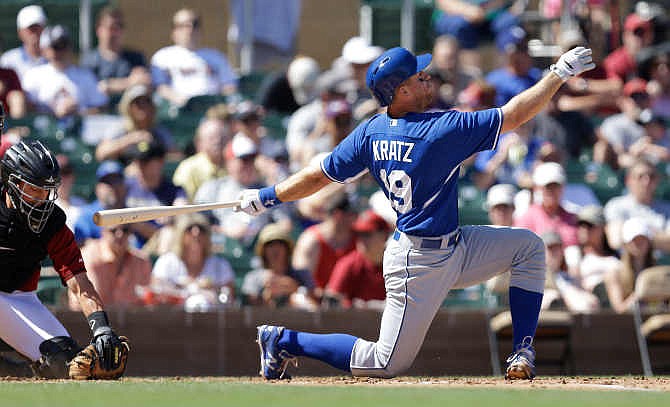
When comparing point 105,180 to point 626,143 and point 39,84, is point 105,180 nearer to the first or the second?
point 39,84

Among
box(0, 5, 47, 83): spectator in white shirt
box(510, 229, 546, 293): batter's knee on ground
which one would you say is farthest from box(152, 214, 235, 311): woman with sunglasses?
box(510, 229, 546, 293): batter's knee on ground

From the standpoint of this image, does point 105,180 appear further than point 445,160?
Yes

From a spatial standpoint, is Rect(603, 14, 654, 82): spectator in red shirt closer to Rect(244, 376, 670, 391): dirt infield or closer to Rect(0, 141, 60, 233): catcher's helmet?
Rect(244, 376, 670, 391): dirt infield

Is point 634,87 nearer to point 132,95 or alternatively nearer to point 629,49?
point 629,49

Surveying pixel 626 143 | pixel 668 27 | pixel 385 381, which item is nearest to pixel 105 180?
pixel 385 381

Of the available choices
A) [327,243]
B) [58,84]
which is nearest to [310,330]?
[327,243]

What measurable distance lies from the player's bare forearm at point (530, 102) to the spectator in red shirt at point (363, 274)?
358 cm

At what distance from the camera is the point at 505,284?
34.3 ft

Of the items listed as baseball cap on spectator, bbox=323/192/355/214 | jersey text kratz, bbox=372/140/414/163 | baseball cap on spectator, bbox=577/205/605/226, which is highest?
jersey text kratz, bbox=372/140/414/163

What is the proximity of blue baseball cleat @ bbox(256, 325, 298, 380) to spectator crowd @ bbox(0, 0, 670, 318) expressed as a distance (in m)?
2.73

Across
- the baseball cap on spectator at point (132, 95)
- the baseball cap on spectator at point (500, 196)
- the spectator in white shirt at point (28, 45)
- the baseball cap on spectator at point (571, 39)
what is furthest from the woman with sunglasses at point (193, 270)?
the baseball cap on spectator at point (571, 39)

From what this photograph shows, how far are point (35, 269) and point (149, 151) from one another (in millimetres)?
3849

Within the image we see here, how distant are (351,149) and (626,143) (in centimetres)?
676

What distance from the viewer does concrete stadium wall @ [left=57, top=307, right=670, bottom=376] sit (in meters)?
9.88
